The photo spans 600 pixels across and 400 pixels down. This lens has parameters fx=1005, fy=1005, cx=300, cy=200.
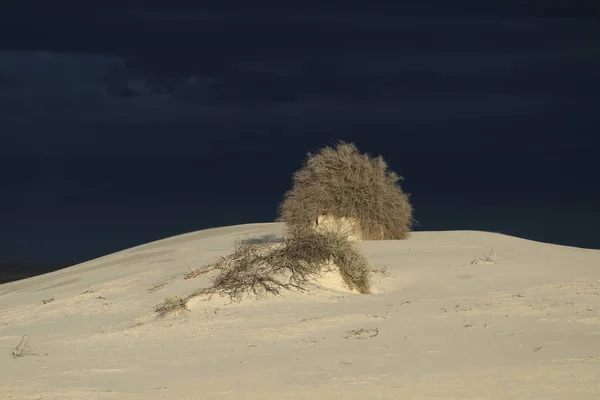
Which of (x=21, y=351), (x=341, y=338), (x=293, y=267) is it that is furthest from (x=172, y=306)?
(x=341, y=338)

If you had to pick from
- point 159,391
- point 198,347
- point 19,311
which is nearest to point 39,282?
point 19,311

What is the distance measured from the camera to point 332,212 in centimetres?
2348

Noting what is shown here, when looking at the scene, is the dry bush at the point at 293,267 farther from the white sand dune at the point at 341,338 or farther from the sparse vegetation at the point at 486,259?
the sparse vegetation at the point at 486,259

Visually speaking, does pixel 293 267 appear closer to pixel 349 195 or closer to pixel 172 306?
pixel 172 306

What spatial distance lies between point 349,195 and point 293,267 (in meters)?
7.13

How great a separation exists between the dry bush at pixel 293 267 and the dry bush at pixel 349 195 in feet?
18.6

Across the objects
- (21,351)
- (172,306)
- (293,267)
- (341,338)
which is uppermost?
(293,267)

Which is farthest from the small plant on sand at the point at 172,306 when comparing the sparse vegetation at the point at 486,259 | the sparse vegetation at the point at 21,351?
the sparse vegetation at the point at 486,259

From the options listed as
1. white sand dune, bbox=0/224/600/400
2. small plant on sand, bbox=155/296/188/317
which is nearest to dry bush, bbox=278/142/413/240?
white sand dune, bbox=0/224/600/400

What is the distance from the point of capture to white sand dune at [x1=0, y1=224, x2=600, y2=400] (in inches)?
428

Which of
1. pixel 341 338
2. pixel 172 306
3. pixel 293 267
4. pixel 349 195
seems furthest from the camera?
pixel 349 195

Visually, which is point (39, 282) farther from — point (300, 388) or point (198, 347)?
point (300, 388)

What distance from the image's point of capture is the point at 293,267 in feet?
54.6

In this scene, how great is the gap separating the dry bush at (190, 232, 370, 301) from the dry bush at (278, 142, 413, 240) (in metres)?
5.66
